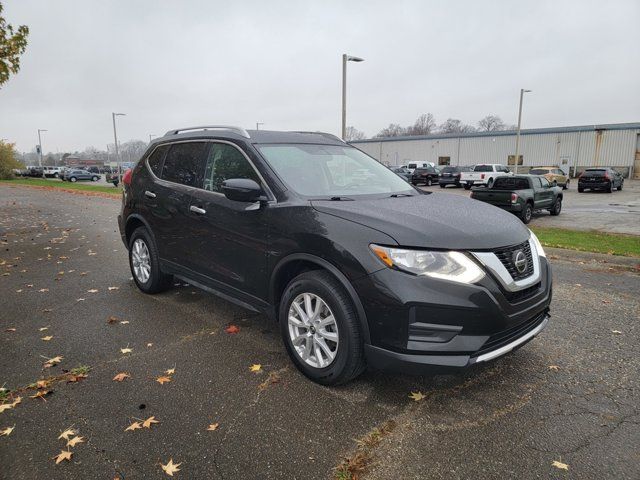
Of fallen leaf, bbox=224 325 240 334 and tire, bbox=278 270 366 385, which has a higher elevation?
tire, bbox=278 270 366 385

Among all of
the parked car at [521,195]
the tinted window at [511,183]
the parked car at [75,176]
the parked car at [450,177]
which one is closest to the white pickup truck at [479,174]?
the parked car at [450,177]

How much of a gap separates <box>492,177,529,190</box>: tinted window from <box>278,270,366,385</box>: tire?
45.4ft

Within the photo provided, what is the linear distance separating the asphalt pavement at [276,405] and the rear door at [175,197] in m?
0.75

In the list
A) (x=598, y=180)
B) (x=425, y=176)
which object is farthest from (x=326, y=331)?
(x=425, y=176)

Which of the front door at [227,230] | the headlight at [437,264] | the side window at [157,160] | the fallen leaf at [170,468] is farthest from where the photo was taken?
the side window at [157,160]

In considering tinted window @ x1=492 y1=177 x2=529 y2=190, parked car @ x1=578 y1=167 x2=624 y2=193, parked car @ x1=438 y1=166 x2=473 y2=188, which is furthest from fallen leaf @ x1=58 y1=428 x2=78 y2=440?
parked car @ x1=578 y1=167 x2=624 y2=193

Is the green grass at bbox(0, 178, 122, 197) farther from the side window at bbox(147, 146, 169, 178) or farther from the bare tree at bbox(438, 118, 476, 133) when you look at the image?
the bare tree at bbox(438, 118, 476, 133)

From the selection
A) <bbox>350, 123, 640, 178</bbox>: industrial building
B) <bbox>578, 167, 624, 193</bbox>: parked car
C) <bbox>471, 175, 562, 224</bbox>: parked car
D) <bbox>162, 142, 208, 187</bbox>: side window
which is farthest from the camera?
<bbox>350, 123, 640, 178</bbox>: industrial building

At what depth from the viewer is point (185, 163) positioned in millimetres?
4672

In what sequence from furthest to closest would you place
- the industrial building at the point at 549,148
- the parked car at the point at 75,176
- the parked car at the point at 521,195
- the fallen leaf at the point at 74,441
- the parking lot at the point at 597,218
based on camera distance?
the parked car at the point at 75,176, the industrial building at the point at 549,148, the parked car at the point at 521,195, the parking lot at the point at 597,218, the fallen leaf at the point at 74,441

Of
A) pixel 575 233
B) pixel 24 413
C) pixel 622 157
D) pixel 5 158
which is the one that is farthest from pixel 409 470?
pixel 5 158

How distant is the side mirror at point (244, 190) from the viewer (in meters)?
3.48

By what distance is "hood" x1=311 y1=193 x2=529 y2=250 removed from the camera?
2.84m

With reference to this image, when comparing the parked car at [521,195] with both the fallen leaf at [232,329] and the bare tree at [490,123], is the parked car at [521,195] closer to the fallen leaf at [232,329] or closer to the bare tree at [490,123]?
the fallen leaf at [232,329]
